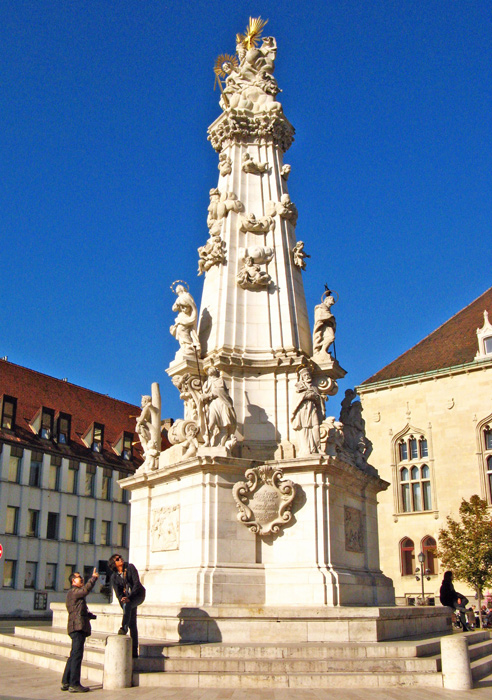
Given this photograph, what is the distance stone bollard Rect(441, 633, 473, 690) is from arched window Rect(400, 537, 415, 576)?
101 feet

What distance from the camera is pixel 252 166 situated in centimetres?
1861

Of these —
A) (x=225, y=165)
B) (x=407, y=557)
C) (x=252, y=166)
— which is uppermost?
(x=225, y=165)

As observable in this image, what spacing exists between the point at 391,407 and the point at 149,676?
3381 cm

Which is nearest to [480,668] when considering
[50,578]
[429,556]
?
[429,556]

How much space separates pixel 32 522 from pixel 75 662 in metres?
37.7

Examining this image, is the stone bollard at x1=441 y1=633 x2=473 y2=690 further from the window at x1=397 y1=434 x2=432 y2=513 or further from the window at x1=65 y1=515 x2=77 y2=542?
the window at x1=65 y1=515 x2=77 y2=542

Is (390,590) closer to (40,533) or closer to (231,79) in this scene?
(231,79)

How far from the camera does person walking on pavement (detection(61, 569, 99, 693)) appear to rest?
32.7 ft

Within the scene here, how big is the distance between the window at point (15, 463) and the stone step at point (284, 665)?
36.1 metres

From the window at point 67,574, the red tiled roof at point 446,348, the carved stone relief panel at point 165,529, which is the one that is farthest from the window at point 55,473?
the carved stone relief panel at point 165,529

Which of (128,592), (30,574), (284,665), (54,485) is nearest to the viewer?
(284,665)

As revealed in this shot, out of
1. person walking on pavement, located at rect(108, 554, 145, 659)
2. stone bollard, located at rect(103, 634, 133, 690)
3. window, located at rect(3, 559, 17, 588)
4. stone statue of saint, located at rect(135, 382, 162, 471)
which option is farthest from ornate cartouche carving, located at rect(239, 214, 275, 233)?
window, located at rect(3, 559, 17, 588)

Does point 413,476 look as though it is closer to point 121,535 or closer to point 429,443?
point 429,443

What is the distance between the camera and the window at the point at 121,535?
51188 millimetres
